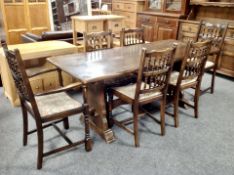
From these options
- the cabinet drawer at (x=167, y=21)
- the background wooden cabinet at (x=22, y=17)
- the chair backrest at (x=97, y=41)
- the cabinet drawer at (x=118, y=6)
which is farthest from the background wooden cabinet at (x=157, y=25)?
the background wooden cabinet at (x=22, y=17)

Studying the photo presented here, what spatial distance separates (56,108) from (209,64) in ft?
7.30

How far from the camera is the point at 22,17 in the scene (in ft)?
18.0

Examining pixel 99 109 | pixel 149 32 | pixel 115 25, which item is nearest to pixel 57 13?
pixel 149 32

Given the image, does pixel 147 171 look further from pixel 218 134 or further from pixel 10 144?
pixel 10 144

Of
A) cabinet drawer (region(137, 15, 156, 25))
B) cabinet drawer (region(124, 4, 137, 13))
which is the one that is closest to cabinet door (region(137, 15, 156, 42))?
cabinet drawer (region(137, 15, 156, 25))

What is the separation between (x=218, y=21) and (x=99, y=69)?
10.5 ft

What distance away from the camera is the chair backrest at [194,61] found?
220 cm

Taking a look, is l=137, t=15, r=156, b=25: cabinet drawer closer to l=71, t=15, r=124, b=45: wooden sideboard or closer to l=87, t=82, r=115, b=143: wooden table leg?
l=71, t=15, r=124, b=45: wooden sideboard

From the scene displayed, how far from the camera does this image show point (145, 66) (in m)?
1.91

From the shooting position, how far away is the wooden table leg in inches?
84.1

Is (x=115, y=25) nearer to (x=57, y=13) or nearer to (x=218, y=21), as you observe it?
(x=218, y=21)

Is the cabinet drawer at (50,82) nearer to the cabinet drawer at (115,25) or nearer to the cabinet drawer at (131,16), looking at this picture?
the cabinet drawer at (115,25)

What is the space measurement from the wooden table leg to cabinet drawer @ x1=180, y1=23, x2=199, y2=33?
2722 mm

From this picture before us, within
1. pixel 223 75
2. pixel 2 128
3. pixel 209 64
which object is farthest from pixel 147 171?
pixel 223 75
